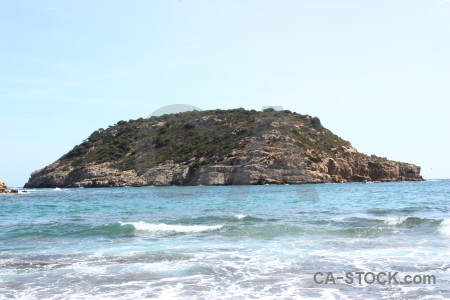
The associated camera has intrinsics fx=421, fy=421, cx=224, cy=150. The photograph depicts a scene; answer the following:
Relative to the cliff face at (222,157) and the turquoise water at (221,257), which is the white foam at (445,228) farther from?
the cliff face at (222,157)

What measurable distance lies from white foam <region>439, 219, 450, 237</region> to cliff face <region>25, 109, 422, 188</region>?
55382 mm

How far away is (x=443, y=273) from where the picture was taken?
9.22 m

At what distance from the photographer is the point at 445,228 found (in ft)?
53.9

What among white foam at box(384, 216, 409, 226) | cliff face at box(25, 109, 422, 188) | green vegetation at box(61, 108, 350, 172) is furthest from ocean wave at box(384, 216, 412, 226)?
green vegetation at box(61, 108, 350, 172)

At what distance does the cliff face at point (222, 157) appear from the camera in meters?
75.7

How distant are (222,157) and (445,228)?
64.3m

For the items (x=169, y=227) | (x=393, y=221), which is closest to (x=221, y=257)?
(x=169, y=227)

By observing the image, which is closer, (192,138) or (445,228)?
(445,228)

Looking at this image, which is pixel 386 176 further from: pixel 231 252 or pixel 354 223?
pixel 231 252

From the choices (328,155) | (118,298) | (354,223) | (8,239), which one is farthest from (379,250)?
(328,155)

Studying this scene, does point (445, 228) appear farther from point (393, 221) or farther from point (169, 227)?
point (169, 227)

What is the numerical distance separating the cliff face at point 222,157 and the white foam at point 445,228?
55.4 metres

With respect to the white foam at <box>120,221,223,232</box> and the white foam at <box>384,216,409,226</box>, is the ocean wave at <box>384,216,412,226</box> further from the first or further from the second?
the white foam at <box>120,221,223,232</box>

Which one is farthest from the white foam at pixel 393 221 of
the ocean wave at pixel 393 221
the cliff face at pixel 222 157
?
the cliff face at pixel 222 157
